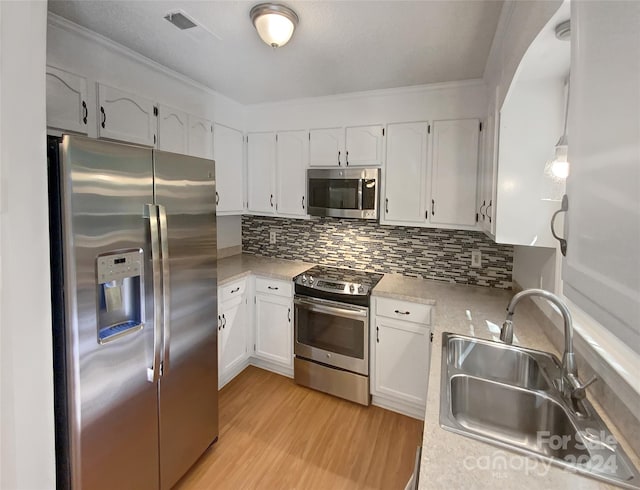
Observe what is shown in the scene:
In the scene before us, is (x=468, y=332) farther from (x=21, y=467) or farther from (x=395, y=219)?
(x=21, y=467)

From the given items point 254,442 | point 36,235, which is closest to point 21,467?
point 36,235

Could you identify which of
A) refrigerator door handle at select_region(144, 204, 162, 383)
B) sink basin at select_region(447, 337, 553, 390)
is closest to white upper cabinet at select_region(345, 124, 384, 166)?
sink basin at select_region(447, 337, 553, 390)

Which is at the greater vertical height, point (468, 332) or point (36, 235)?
point (36, 235)

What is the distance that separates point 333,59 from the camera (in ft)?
6.72

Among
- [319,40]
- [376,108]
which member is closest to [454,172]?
[376,108]

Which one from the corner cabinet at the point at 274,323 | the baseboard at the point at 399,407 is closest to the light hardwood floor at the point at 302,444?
the baseboard at the point at 399,407

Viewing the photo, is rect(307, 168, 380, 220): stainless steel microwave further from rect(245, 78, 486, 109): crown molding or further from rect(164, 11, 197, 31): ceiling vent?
rect(164, 11, 197, 31): ceiling vent

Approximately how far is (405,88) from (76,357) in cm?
270

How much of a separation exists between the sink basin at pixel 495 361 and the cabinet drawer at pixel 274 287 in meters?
1.49

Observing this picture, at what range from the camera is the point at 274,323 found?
2.82 meters

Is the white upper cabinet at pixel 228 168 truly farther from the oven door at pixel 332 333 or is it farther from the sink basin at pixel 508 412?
the sink basin at pixel 508 412

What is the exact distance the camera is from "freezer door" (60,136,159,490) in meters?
1.20

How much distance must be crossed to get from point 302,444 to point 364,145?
233 centimetres

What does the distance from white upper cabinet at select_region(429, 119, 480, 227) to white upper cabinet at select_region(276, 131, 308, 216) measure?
1.16 metres
